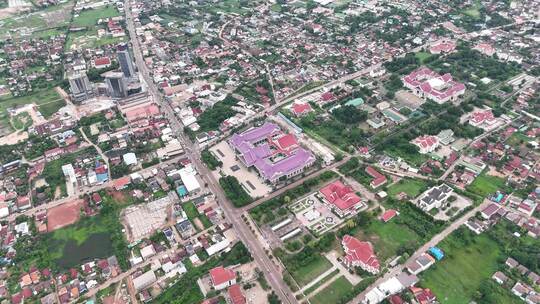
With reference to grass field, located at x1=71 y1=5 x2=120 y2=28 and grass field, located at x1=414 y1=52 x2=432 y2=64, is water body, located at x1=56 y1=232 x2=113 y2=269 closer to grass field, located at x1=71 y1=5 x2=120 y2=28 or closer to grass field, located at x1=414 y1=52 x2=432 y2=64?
grass field, located at x1=414 y1=52 x2=432 y2=64

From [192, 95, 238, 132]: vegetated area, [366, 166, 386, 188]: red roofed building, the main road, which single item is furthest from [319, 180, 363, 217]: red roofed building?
[192, 95, 238, 132]: vegetated area

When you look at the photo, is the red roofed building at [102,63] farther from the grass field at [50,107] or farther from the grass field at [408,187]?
the grass field at [408,187]

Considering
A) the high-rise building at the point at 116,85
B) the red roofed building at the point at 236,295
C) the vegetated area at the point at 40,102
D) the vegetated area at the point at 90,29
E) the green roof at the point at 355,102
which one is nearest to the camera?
the red roofed building at the point at 236,295

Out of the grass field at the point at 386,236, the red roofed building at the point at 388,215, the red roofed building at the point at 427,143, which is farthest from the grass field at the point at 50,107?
the red roofed building at the point at 427,143

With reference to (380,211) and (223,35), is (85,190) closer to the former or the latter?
(380,211)

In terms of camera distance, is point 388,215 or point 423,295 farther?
point 388,215

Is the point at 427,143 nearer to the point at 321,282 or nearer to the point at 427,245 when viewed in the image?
the point at 427,245

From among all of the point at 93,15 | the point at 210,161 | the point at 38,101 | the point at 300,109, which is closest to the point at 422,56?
the point at 300,109
